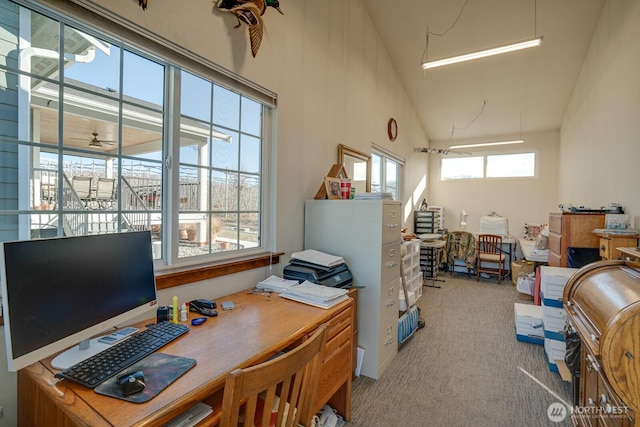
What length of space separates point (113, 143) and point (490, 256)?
5.88 meters

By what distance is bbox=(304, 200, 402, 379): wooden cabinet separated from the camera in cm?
229

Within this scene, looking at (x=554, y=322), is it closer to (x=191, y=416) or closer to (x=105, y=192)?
(x=191, y=416)

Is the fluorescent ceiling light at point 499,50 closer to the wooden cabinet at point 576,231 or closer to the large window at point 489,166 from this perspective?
the wooden cabinet at point 576,231

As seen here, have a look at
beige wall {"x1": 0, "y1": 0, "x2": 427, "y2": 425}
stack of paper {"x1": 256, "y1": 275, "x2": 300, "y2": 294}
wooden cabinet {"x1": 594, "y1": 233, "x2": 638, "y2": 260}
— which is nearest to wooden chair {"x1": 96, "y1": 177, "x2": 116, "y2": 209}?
beige wall {"x1": 0, "y1": 0, "x2": 427, "y2": 425}

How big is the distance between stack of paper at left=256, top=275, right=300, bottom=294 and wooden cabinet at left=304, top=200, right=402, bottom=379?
54 cm

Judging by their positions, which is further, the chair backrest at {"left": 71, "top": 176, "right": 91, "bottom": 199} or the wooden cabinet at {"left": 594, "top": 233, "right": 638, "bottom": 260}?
the wooden cabinet at {"left": 594, "top": 233, "right": 638, "bottom": 260}

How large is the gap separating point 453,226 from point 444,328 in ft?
13.7

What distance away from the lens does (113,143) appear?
147 centimetres

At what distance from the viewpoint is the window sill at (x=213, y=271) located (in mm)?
A: 1593

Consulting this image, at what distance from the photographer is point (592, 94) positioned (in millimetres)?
3715

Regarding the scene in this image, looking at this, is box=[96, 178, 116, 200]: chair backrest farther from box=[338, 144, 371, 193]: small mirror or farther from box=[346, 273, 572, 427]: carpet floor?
box=[338, 144, 371, 193]: small mirror

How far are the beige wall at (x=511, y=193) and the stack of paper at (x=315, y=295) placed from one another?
5.93 metres

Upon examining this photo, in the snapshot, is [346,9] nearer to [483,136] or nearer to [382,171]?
[382,171]

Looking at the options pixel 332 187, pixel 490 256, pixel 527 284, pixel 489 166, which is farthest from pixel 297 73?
pixel 489 166
